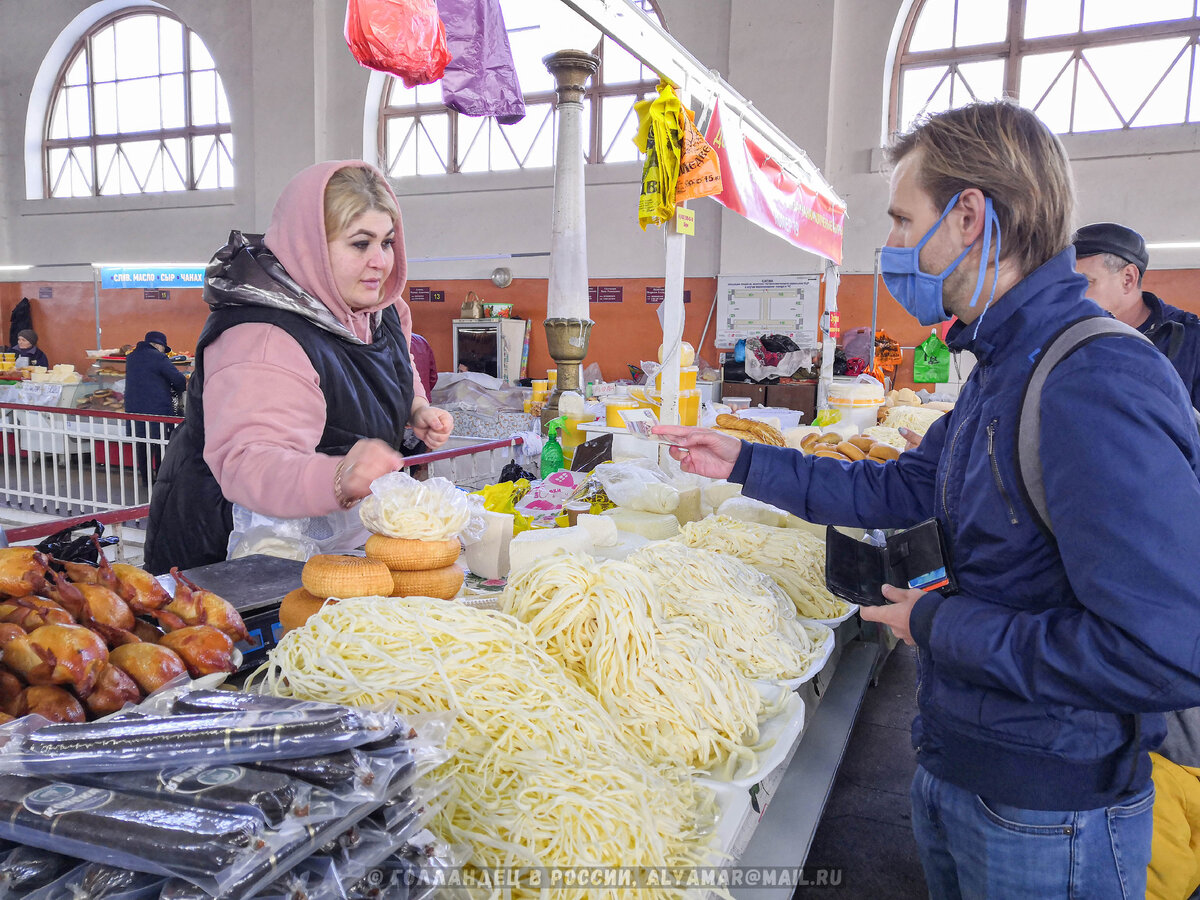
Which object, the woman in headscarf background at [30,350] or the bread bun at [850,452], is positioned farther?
the woman in headscarf background at [30,350]

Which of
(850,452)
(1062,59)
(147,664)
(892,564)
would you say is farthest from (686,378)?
(1062,59)

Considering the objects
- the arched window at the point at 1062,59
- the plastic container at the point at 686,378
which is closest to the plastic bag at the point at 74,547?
the plastic container at the point at 686,378

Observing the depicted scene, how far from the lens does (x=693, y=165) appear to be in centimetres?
327

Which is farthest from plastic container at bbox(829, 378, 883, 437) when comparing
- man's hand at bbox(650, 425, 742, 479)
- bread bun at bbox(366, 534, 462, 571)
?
bread bun at bbox(366, 534, 462, 571)

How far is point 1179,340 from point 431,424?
9.55ft

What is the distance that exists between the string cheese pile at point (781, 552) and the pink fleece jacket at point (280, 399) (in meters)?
1.32

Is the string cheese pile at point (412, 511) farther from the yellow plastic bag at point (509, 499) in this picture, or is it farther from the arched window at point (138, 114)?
the arched window at point (138, 114)

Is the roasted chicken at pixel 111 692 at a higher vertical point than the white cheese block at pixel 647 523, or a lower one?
higher

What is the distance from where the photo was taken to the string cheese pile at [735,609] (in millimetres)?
1864

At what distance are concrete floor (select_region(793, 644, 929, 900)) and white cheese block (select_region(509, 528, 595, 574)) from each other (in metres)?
1.59

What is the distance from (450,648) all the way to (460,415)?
8.90m

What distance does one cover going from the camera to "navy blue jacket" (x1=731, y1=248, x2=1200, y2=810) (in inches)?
43.6

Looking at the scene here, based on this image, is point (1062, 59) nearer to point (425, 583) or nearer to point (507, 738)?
point (425, 583)

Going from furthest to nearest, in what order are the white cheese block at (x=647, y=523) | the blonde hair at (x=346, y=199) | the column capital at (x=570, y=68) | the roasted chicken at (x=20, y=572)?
the column capital at (x=570, y=68)
the white cheese block at (x=647, y=523)
the blonde hair at (x=346, y=199)
the roasted chicken at (x=20, y=572)
